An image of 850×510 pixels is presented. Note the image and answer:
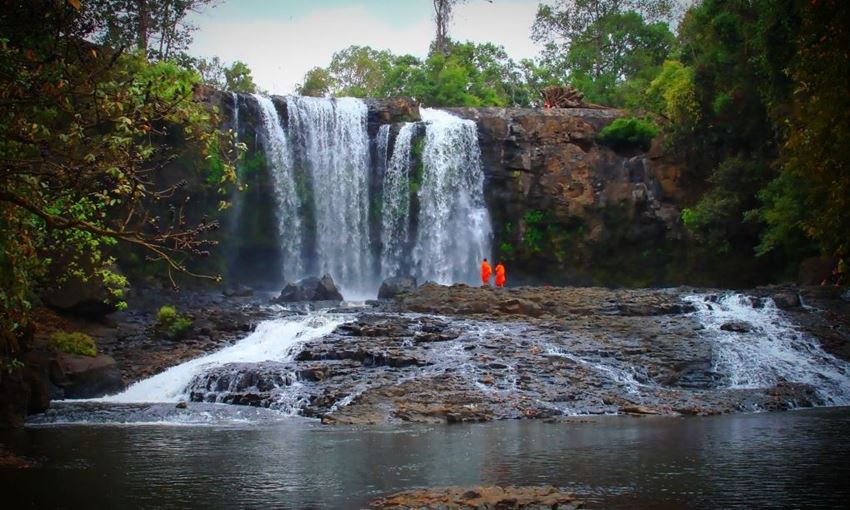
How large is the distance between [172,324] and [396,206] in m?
14.4

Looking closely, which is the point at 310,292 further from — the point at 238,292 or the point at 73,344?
the point at 73,344

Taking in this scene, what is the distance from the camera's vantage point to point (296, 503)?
7.96 metres

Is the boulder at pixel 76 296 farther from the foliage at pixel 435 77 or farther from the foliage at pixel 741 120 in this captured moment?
the foliage at pixel 435 77

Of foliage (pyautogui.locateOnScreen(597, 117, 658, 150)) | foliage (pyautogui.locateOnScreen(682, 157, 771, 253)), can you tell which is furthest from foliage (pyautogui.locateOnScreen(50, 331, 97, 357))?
foliage (pyautogui.locateOnScreen(597, 117, 658, 150))

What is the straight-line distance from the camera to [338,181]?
35625 mm

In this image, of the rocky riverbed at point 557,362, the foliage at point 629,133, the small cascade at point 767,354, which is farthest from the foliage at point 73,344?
the foliage at point 629,133

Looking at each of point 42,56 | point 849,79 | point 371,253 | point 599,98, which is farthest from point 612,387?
point 599,98

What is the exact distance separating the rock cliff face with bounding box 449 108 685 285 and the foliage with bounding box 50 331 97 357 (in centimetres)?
1999

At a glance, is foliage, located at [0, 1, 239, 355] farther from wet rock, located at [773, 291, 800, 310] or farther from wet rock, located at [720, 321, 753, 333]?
wet rock, located at [773, 291, 800, 310]

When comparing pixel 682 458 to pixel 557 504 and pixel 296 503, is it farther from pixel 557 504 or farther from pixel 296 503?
pixel 296 503

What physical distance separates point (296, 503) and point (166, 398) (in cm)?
1146

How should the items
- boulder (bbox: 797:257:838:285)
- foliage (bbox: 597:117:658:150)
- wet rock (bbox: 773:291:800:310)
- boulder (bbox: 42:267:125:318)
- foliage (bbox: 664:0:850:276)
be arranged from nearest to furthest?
foliage (bbox: 664:0:850:276) → boulder (bbox: 42:267:125:318) → wet rock (bbox: 773:291:800:310) → boulder (bbox: 797:257:838:285) → foliage (bbox: 597:117:658:150)

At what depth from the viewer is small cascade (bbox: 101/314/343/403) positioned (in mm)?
18750

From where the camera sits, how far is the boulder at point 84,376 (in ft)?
60.1
